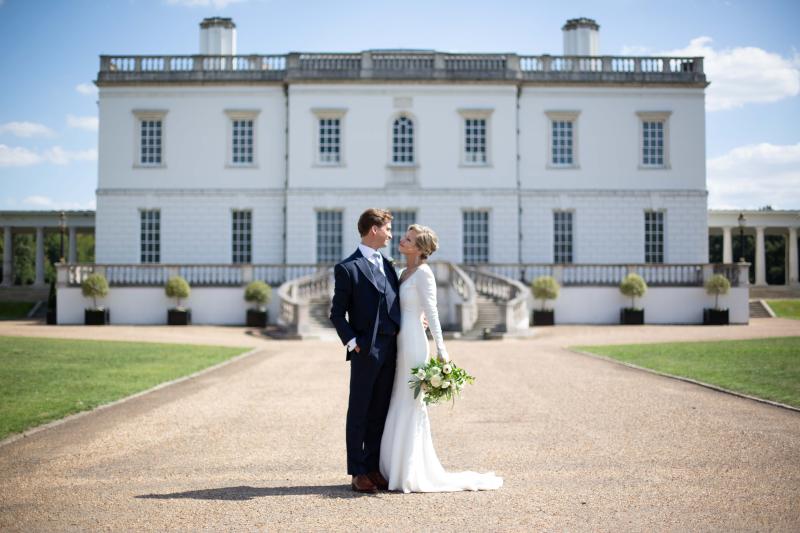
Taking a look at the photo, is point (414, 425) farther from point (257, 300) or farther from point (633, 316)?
point (633, 316)

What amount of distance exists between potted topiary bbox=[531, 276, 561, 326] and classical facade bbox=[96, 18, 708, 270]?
4564mm

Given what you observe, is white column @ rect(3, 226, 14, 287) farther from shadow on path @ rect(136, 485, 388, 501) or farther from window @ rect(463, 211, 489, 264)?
shadow on path @ rect(136, 485, 388, 501)

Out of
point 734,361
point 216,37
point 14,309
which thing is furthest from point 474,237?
point 14,309

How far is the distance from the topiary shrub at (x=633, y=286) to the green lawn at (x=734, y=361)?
887 cm

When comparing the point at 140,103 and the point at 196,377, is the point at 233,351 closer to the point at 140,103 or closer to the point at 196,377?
the point at 196,377

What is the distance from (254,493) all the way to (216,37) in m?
35.1

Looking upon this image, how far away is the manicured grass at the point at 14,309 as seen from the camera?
37.1 meters

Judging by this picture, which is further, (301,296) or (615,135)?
(615,135)

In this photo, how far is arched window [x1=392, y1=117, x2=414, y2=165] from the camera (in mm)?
35656

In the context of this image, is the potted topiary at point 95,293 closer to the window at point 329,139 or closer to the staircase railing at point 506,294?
the window at point 329,139

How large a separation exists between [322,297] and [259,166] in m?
8.54

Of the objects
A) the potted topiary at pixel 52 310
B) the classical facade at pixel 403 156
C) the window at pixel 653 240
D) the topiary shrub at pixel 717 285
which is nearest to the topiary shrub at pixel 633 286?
→ the topiary shrub at pixel 717 285

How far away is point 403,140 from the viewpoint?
35.7 metres

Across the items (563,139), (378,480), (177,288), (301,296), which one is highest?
(563,139)
